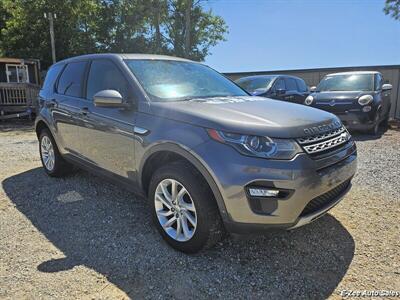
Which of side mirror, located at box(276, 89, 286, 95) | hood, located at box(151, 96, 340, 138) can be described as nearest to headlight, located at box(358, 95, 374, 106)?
side mirror, located at box(276, 89, 286, 95)

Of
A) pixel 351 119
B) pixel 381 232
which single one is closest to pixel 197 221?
pixel 381 232

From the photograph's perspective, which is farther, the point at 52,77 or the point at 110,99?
the point at 52,77

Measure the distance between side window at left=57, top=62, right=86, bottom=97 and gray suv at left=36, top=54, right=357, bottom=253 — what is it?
124mm

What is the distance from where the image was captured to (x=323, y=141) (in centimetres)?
269

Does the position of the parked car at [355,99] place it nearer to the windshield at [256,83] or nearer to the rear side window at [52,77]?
the windshield at [256,83]

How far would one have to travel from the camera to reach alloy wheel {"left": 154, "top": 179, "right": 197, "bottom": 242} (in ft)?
9.12

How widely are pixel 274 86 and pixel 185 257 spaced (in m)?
7.01

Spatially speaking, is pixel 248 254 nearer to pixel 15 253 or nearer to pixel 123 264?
pixel 123 264

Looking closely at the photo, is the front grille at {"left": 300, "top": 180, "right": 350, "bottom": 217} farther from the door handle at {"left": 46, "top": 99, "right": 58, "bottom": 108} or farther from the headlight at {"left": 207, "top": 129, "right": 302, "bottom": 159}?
the door handle at {"left": 46, "top": 99, "right": 58, "bottom": 108}

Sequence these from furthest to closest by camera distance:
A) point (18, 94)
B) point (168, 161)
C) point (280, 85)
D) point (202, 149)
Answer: point (18, 94) < point (280, 85) < point (168, 161) < point (202, 149)

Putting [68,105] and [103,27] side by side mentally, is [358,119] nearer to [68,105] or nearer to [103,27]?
[68,105]

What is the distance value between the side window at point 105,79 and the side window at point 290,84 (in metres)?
7.02

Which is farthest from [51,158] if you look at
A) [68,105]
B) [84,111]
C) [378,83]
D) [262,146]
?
[378,83]

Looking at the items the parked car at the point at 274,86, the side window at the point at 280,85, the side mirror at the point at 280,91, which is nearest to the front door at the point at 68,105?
the parked car at the point at 274,86
